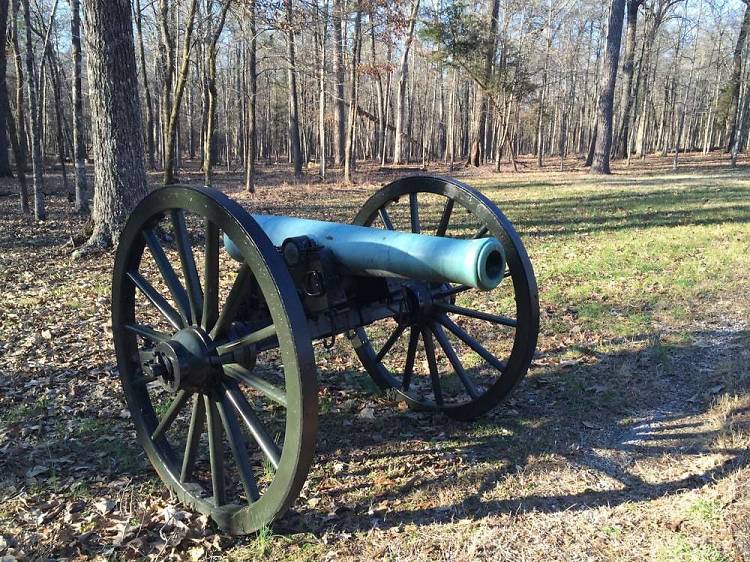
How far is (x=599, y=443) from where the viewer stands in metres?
3.47

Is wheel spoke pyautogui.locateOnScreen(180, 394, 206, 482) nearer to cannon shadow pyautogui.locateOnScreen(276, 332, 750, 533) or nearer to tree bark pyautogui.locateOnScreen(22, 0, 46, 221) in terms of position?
cannon shadow pyautogui.locateOnScreen(276, 332, 750, 533)

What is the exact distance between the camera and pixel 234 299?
8.41 feet

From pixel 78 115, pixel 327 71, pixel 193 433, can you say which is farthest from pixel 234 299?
pixel 327 71

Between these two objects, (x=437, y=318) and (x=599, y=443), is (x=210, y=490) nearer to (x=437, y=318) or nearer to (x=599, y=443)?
(x=437, y=318)

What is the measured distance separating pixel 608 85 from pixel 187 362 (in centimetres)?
2259

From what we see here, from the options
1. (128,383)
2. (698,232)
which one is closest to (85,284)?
(128,383)

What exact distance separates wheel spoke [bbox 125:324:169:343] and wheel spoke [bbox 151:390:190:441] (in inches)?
11.1

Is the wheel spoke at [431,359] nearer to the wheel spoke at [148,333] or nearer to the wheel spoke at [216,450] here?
the wheel spoke at [216,450]

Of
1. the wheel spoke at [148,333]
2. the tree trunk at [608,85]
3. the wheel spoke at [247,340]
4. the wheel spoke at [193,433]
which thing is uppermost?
the tree trunk at [608,85]

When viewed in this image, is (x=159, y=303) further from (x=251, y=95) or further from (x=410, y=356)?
(x=251, y=95)

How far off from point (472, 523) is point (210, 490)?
1361mm

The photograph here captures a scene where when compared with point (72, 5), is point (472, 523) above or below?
below

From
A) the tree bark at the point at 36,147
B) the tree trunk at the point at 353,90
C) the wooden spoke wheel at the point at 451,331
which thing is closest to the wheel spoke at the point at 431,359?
the wooden spoke wheel at the point at 451,331

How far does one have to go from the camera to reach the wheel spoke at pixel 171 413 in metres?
2.80
